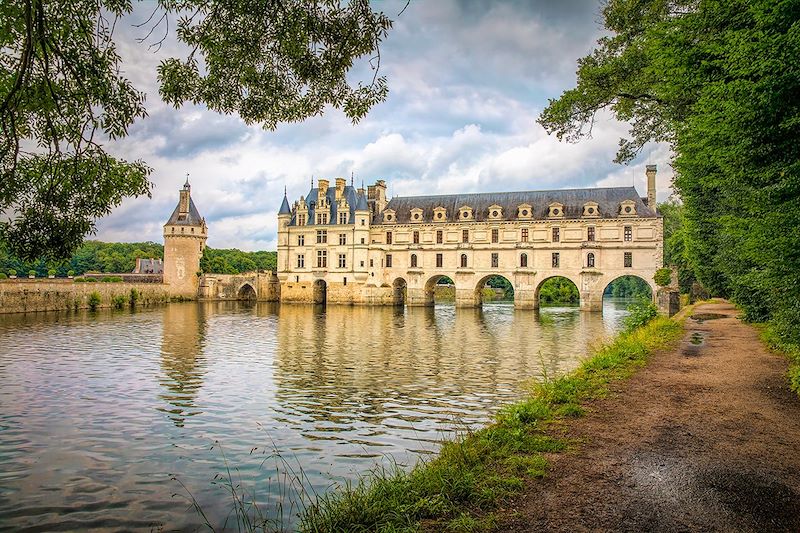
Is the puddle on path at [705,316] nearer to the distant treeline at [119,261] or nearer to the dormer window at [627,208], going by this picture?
the dormer window at [627,208]

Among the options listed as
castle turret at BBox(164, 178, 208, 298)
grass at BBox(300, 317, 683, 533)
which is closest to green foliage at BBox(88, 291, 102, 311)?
castle turret at BBox(164, 178, 208, 298)

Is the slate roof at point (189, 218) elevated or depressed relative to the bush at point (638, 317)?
elevated

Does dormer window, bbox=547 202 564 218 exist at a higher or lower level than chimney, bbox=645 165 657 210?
lower

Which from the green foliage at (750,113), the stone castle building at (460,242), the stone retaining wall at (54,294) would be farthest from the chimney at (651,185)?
the stone retaining wall at (54,294)

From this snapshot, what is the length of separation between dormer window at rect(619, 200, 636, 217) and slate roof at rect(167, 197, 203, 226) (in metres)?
42.7

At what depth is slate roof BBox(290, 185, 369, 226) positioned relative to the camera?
177 ft

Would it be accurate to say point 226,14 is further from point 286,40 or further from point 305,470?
point 305,470

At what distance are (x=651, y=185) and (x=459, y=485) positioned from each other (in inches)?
1807

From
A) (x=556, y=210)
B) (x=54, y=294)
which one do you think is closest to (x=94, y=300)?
(x=54, y=294)

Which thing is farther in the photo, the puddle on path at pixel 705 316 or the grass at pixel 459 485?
the puddle on path at pixel 705 316

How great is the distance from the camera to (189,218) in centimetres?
6097

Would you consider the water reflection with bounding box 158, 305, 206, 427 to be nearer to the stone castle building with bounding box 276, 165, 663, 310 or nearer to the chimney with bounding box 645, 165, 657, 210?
the stone castle building with bounding box 276, 165, 663, 310

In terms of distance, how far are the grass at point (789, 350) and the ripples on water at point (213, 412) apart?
5134 millimetres

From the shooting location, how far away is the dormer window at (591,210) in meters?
46.1
